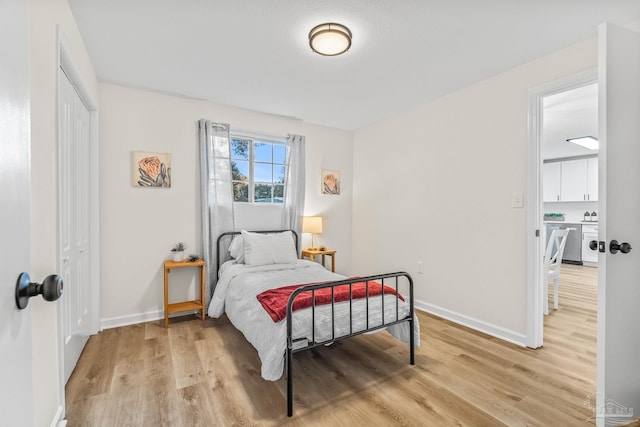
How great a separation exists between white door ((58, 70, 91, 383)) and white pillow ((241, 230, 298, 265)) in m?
1.46

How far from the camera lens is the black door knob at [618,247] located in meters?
1.51

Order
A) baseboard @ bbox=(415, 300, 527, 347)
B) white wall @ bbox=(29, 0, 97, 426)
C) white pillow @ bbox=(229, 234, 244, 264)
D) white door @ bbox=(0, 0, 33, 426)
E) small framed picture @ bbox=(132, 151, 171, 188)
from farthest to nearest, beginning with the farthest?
white pillow @ bbox=(229, 234, 244, 264) < small framed picture @ bbox=(132, 151, 171, 188) < baseboard @ bbox=(415, 300, 527, 347) < white wall @ bbox=(29, 0, 97, 426) < white door @ bbox=(0, 0, 33, 426)

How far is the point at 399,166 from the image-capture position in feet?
13.0

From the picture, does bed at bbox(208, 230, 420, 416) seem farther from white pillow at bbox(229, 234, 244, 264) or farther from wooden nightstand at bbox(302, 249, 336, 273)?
wooden nightstand at bbox(302, 249, 336, 273)

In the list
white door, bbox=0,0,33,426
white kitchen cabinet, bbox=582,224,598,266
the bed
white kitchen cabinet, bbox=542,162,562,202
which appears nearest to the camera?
white door, bbox=0,0,33,426

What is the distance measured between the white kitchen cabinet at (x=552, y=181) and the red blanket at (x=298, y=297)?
6768 mm

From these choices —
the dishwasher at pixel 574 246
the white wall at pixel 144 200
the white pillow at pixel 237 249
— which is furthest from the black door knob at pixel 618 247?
the dishwasher at pixel 574 246

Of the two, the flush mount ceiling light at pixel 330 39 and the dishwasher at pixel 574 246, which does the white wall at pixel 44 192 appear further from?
the dishwasher at pixel 574 246

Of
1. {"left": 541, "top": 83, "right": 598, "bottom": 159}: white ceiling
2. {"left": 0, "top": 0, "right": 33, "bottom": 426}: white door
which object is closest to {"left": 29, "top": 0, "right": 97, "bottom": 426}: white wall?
{"left": 0, "top": 0, "right": 33, "bottom": 426}: white door

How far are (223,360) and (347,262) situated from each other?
266cm

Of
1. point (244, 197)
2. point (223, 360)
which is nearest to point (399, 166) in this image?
point (244, 197)

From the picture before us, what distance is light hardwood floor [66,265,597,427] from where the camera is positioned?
69.6 inches

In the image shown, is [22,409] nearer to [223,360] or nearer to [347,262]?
[223,360]

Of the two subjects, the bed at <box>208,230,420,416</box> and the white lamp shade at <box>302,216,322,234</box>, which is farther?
the white lamp shade at <box>302,216,322,234</box>
